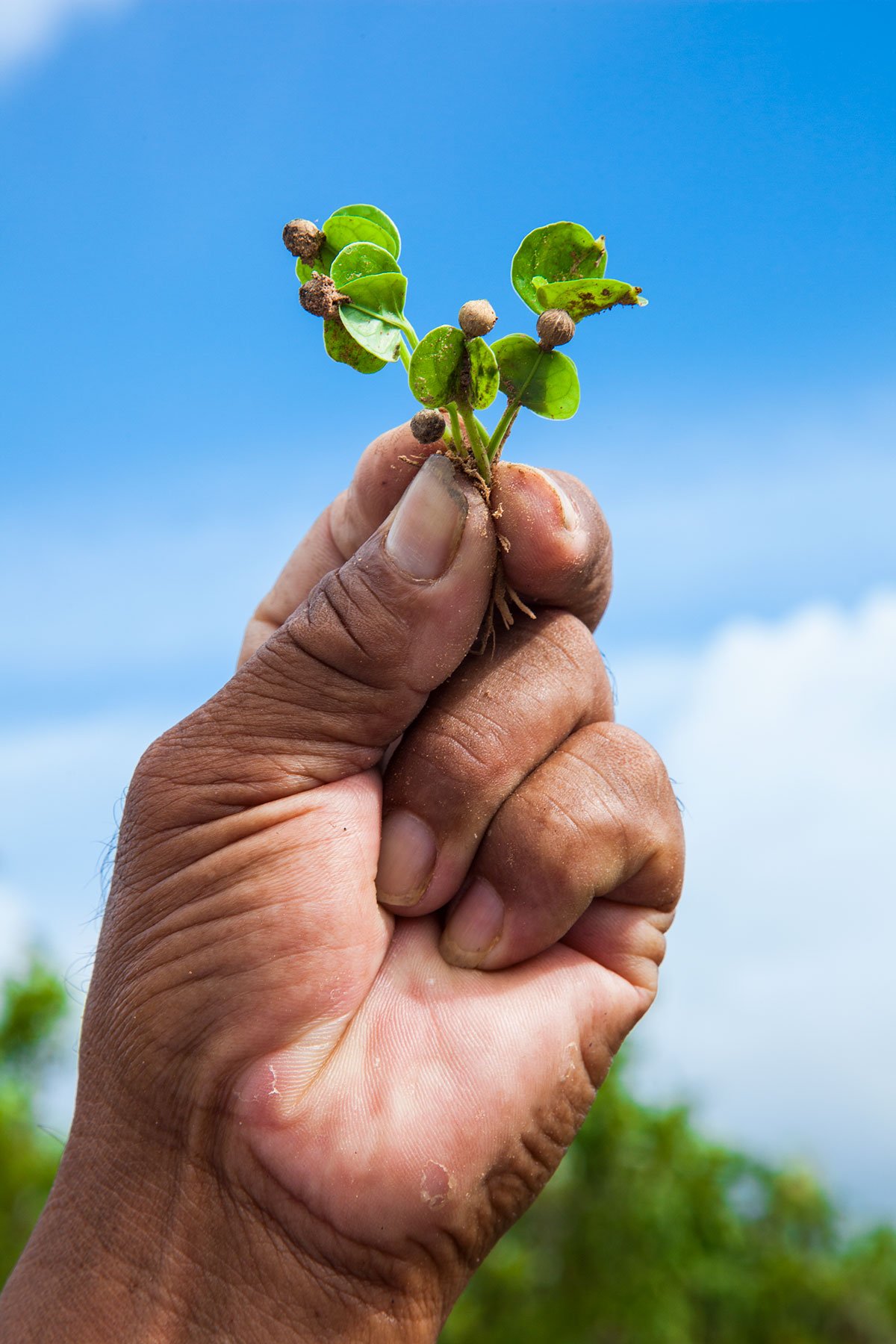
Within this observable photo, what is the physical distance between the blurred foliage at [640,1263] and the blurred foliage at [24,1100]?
4.58m

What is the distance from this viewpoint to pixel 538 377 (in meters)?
2.05

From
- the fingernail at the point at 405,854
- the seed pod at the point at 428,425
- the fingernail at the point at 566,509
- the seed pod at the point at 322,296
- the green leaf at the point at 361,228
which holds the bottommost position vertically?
the fingernail at the point at 405,854

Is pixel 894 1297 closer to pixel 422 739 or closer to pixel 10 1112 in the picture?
pixel 10 1112

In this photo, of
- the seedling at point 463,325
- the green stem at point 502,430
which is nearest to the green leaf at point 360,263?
the seedling at point 463,325

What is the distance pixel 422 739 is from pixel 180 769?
471 millimetres

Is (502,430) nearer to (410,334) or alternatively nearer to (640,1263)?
(410,334)

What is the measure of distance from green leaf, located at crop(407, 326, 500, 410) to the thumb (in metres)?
0.14

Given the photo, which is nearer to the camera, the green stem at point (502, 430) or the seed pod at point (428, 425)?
the seed pod at point (428, 425)

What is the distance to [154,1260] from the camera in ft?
6.81

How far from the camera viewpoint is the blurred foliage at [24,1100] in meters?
10.9

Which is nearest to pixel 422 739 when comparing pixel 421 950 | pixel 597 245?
pixel 421 950

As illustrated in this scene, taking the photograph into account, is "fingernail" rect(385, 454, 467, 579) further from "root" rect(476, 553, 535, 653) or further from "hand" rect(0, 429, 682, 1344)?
"root" rect(476, 553, 535, 653)

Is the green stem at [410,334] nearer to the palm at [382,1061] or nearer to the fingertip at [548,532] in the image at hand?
the fingertip at [548,532]

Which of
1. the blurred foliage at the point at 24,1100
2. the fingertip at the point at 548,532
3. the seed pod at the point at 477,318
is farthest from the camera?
the blurred foliage at the point at 24,1100
